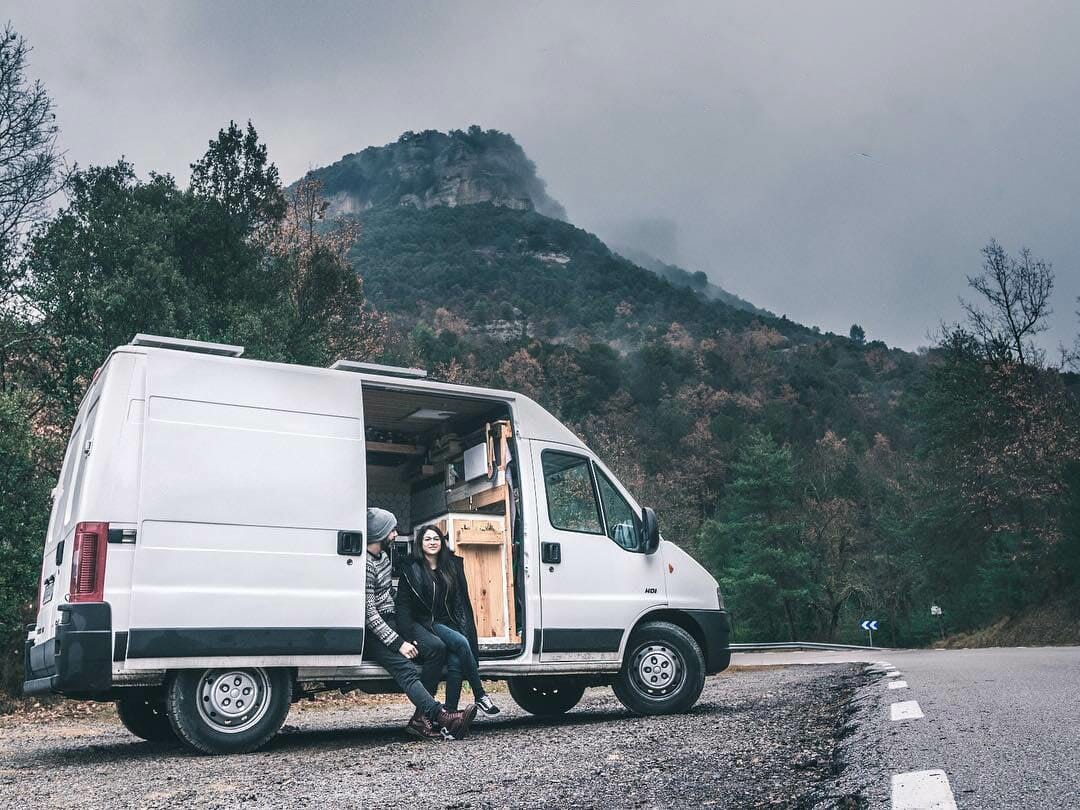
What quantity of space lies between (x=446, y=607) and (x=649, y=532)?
6.58 ft

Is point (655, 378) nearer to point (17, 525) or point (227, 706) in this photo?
point (17, 525)

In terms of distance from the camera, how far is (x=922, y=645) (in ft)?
182

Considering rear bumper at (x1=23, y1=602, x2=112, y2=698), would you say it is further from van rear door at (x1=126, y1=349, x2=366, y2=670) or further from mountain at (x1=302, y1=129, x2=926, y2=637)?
mountain at (x1=302, y1=129, x2=926, y2=637)

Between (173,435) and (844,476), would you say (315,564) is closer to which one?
(173,435)

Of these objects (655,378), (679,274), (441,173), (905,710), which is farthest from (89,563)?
(441,173)

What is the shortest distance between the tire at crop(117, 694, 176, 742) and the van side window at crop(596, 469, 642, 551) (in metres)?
3.92

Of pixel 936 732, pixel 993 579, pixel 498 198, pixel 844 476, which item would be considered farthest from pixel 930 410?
pixel 498 198

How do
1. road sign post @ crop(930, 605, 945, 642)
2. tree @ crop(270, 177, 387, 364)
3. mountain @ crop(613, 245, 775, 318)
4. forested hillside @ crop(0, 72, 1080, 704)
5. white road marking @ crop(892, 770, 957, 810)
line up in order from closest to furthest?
white road marking @ crop(892, 770, 957, 810) → forested hillside @ crop(0, 72, 1080, 704) → tree @ crop(270, 177, 387, 364) → road sign post @ crop(930, 605, 945, 642) → mountain @ crop(613, 245, 775, 318)

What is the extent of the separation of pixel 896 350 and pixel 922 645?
3987cm

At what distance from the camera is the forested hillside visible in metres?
21.2

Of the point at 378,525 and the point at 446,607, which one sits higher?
the point at 378,525

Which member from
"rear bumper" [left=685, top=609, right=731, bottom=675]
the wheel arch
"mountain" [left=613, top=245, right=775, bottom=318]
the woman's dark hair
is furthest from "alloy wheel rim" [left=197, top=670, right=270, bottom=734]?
"mountain" [left=613, top=245, right=775, bottom=318]

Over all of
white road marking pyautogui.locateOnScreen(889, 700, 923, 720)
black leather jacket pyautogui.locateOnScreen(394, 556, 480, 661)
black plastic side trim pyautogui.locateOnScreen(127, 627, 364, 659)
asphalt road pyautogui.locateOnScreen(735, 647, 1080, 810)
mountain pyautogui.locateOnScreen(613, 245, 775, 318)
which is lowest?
asphalt road pyautogui.locateOnScreen(735, 647, 1080, 810)

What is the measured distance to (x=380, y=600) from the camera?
26.1 ft
